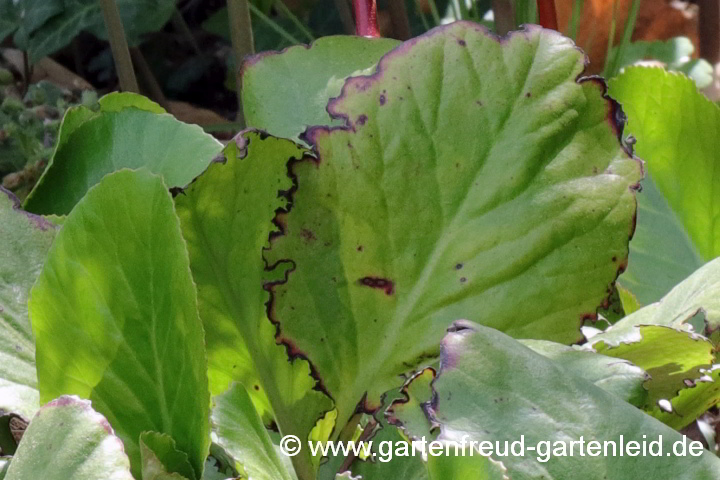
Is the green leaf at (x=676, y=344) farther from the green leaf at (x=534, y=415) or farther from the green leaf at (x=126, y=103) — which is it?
the green leaf at (x=126, y=103)

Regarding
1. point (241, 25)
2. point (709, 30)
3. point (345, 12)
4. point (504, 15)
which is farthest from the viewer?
point (709, 30)

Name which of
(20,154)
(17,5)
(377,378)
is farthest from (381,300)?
(17,5)

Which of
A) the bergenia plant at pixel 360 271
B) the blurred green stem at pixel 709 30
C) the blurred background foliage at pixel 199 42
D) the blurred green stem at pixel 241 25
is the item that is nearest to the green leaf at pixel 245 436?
the bergenia plant at pixel 360 271

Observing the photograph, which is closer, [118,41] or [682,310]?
[682,310]

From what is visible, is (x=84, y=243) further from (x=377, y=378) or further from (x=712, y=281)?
(x=712, y=281)
